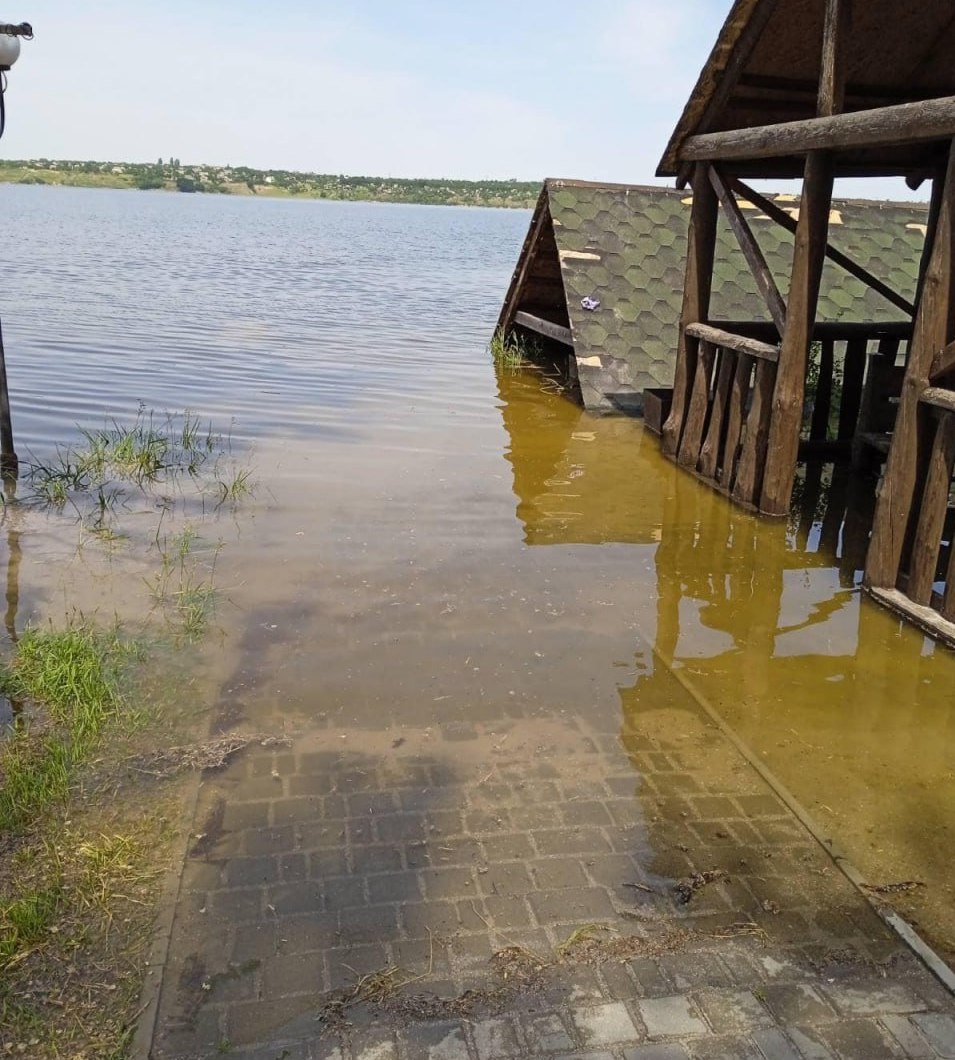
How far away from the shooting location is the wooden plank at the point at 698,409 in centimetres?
982

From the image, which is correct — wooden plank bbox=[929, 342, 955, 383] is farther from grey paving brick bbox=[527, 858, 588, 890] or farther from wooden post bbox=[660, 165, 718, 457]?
grey paving brick bbox=[527, 858, 588, 890]

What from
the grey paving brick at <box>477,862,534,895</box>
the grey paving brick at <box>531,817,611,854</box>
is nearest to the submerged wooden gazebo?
the grey paving brick at <box>531,817,611,854</box>

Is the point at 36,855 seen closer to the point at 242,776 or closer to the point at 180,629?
the point at 242,776

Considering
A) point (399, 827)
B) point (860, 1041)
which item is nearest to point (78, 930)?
point (399, 827)

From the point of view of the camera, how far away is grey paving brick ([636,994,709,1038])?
306 centimetres

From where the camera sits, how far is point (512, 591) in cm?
677

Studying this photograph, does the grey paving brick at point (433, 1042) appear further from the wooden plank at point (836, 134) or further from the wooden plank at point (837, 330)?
the wooden plank at point (837, 330)

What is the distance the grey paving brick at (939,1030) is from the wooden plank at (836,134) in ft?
17.3

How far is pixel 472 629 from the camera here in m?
6.12

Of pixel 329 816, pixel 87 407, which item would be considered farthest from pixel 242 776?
pixel 87 407

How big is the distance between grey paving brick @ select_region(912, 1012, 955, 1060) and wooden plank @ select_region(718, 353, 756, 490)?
6495 mm

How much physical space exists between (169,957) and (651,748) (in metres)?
2.44

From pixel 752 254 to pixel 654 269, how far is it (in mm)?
4637

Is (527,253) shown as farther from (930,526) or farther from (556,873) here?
(556,873)
